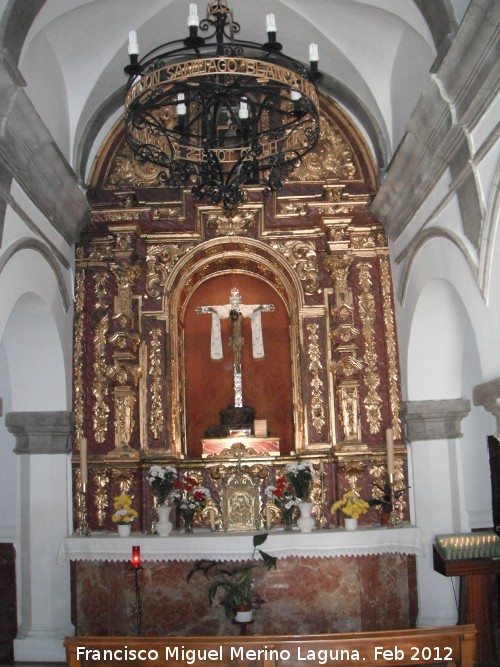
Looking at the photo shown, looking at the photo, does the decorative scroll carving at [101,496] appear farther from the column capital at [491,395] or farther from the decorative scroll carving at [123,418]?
the column capital at [491,395]

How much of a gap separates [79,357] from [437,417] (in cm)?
390

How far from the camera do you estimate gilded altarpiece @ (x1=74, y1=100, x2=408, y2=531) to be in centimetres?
862

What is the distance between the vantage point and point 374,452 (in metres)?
8.60

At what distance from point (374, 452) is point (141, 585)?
2.77 meters

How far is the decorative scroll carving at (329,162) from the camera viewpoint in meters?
9.30

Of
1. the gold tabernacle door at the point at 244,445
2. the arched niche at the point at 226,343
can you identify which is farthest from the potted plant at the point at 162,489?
the arched niche at the point at 226,343

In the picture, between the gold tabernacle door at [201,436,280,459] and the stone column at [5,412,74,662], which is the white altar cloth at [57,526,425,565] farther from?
the gold tabernacle door at [201,436,280,459]

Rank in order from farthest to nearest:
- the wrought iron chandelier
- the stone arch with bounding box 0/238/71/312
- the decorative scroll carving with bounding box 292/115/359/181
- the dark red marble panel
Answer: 1. the decorative scroll carving with bounding box 292/115/359/181
2. the dark red marble panel
3. the stone arch with bounding box 0/238/71/312
4. the wrought iron chandelier

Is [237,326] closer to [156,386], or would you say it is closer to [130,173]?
[156,386]

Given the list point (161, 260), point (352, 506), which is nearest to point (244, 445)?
point (352, 506)

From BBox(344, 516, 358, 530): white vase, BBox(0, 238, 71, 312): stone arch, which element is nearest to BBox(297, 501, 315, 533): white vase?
BBox(344, 516, 358, 530): white vase

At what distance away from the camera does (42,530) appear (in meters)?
8.19
